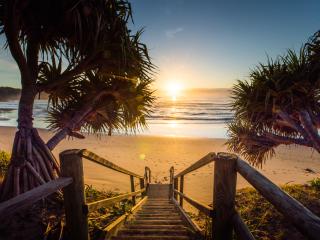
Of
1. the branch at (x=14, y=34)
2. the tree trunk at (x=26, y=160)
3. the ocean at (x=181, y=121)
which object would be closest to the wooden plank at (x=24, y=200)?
the tree trunk at (x=26, y=160)

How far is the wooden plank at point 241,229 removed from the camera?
1.72 m

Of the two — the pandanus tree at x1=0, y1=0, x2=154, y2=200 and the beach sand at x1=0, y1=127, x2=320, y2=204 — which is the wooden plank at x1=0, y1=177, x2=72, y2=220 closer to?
the pandanus tree at x1=0, y1=0, x2=154, y2=200

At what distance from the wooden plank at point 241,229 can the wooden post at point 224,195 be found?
0.23ft

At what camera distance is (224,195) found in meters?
2.07

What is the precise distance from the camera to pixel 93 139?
790 inches

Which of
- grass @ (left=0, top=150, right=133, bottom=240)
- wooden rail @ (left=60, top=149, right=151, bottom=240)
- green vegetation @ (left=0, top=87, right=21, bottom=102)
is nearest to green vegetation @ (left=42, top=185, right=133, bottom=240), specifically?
grass @ (left=0, top=150, right=133, bottom=240)

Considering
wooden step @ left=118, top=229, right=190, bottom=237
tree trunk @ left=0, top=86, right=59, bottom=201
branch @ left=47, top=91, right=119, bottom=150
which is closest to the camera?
wooden step @ left=118, top=229, right=190, bottom=237

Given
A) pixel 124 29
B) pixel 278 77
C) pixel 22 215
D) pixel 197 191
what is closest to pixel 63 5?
pixel 124 29

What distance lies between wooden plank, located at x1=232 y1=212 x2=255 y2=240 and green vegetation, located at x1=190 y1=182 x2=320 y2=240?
2.62 feet

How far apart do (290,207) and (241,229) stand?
624 millimetres

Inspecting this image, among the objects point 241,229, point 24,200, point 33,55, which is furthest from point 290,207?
point 33,55

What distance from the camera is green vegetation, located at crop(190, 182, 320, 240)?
13.1 ft

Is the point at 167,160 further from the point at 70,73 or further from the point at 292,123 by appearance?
the point at 70,73

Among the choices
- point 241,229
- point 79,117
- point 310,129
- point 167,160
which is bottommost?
point 167,160
